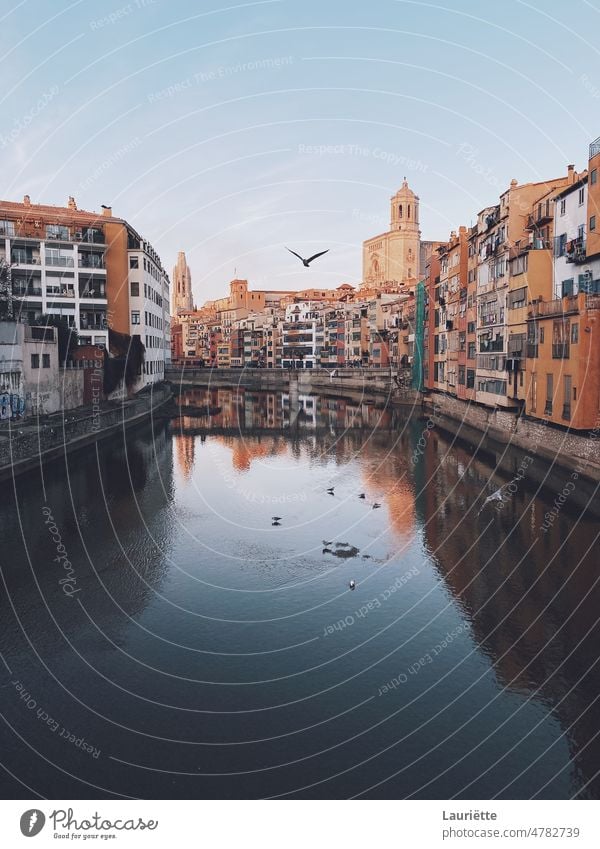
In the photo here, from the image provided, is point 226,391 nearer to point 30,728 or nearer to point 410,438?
point 410,438

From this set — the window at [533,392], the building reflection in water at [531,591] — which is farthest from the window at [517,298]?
the building reflection in water at [531,591]

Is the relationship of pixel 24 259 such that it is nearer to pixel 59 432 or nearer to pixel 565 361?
pixel 59 432

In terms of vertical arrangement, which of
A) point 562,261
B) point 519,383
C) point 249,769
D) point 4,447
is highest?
point 562,261

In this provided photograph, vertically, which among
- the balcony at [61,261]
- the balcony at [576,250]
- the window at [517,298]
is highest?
the balcony at [61,261]

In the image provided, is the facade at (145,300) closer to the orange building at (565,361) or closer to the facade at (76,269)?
the facade at (76,269)

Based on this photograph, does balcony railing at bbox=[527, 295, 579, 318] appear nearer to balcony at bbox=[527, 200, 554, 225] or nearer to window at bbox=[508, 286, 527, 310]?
window at bbox=[508, 286, 527, 310]

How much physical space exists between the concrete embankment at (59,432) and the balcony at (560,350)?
1222 inches

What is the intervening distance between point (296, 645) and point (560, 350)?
86.2 feet

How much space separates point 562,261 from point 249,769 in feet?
125

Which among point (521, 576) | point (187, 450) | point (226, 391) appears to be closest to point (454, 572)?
point (521, 576)

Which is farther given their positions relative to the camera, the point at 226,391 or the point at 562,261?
the point at 226,391

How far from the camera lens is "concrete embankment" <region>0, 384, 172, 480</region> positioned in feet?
126

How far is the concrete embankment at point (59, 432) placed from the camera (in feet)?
126

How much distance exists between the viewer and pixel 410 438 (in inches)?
2378
